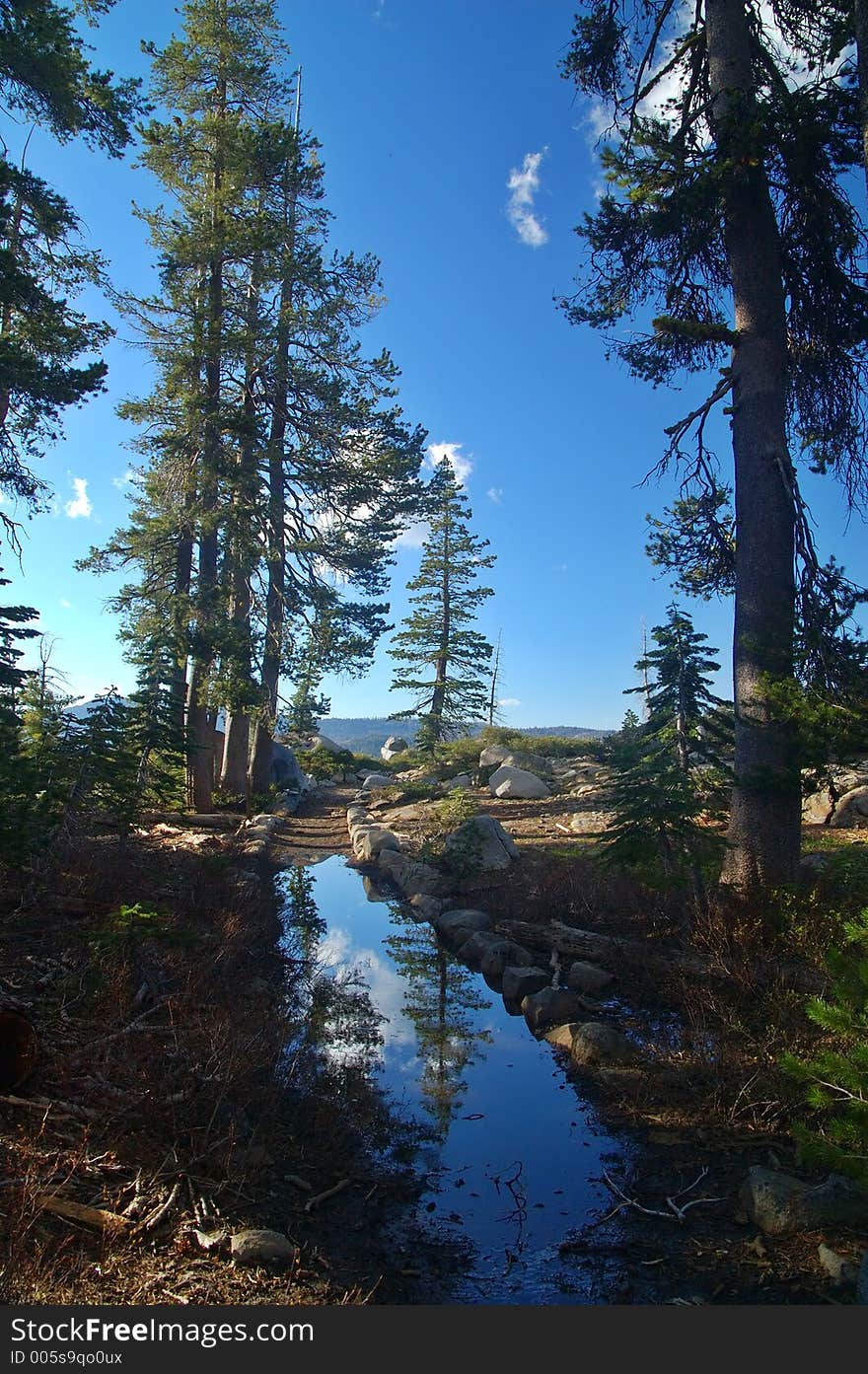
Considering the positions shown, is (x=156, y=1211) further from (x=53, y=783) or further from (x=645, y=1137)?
(x=53, y=783)

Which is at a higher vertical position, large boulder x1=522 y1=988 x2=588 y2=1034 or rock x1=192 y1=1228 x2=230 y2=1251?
rock x1=192 y1=1228 x2=230 y2=1251

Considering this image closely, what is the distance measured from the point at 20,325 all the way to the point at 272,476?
1024 cm

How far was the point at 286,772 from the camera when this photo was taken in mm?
29547

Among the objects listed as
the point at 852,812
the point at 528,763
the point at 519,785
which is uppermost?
the point at 528,763

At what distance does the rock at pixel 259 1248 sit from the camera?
333cm

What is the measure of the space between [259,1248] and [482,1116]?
2.48 metres

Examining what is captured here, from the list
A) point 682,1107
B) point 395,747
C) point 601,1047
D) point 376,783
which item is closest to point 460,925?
point 601,1047

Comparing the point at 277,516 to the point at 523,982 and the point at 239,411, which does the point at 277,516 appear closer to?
the point at 239,411

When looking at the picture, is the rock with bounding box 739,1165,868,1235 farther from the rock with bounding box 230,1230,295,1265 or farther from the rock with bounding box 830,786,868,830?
the rock with bounding box 830,786,868,830

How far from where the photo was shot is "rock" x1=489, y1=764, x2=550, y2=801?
2312 cm

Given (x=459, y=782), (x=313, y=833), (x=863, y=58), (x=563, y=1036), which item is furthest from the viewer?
(x=459, y=782)

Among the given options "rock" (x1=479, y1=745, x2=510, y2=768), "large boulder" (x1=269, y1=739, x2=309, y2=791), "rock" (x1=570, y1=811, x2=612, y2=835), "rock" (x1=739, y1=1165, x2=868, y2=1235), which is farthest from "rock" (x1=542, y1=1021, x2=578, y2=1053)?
"large boulder" (x1=269, y1=739, x2=309, y2=791)

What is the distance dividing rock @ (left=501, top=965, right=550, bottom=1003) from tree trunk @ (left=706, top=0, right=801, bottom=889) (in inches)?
101

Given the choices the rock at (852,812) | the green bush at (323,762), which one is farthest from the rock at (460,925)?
the green bush at (323,762)
